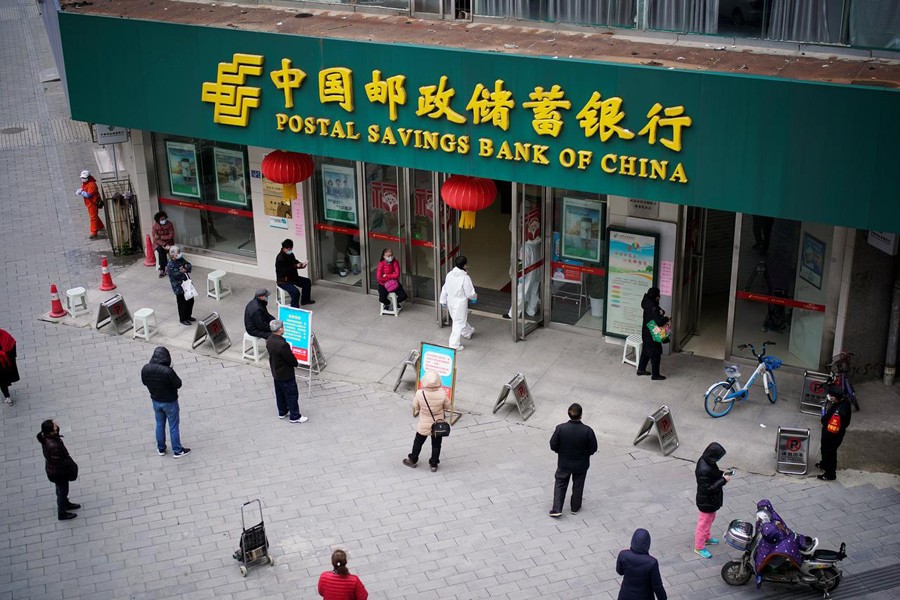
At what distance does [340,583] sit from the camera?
38.1 feet

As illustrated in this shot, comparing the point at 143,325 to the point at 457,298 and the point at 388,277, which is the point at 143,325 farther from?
the point at 457,298

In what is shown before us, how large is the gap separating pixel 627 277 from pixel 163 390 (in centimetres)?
800

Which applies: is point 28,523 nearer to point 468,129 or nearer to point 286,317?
point 286,317

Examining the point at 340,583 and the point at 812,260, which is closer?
the point at 340,583

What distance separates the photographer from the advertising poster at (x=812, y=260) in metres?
17.5

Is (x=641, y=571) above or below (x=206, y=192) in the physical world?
below

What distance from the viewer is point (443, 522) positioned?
14891mm

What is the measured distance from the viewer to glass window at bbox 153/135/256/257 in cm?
2227

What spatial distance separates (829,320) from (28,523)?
41.0ft

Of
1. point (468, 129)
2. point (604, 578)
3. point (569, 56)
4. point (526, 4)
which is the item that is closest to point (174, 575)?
point (604, 578)

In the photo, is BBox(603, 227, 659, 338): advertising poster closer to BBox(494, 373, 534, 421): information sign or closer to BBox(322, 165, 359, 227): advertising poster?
BBox(494, 373, 534, 421): information sign

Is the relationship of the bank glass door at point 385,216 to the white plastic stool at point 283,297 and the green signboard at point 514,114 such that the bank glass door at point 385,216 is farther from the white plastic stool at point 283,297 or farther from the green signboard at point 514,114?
the green signboard at point 514,114

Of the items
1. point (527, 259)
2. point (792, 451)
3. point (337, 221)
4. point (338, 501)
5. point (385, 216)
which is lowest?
point (338, 501)

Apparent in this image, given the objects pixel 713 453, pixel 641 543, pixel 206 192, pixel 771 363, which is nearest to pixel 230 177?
pixel 206 192
